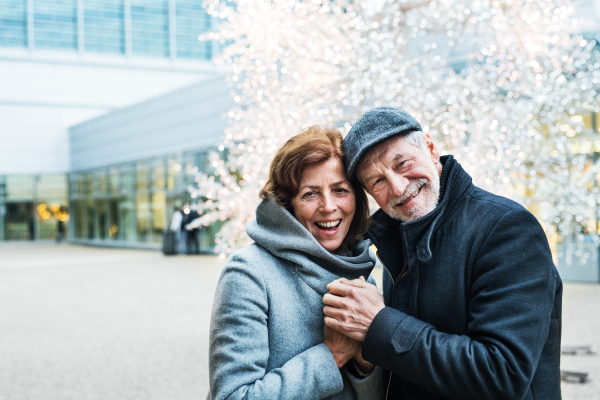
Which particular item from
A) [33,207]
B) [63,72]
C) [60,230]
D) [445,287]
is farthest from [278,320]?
[63,72]

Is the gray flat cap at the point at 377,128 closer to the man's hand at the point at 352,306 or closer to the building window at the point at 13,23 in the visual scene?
the man's hand at the point at 352,306

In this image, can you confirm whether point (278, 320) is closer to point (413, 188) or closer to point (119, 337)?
point (413, 188)

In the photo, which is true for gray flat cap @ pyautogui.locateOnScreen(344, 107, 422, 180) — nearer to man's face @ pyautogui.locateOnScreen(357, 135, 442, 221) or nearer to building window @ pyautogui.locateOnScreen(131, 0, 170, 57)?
man's face @ pyautogui.locateOnScreen(357, 135, 442, 221)

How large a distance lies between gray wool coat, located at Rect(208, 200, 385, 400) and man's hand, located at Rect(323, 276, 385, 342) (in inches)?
4.3

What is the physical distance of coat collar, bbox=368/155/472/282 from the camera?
151 cm

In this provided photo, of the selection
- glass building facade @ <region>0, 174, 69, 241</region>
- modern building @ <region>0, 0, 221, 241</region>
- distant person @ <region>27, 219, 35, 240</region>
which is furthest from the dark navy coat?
distant person @ <region>27, 219, 35, 240</region>

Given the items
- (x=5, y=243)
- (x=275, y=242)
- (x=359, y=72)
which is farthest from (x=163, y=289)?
(x=5, y=243)

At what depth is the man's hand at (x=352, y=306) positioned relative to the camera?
1488 mm

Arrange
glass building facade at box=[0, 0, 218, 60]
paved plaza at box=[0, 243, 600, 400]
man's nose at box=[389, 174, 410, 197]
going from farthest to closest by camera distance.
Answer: glass building facade at box=[0, 0, 218, 60], paved plaza at box=[0, 243, 600, 400], man's nose at box=[389, 174, 410, 197]

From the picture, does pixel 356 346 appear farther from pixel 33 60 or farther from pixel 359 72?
pixel 33 60

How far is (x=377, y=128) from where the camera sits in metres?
1.54

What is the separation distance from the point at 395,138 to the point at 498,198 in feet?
1.12

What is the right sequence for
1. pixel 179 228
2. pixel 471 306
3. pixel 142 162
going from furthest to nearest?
pixel 142 162, pixel 179 228, pixel 471 306

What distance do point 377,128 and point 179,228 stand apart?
53.2ft
